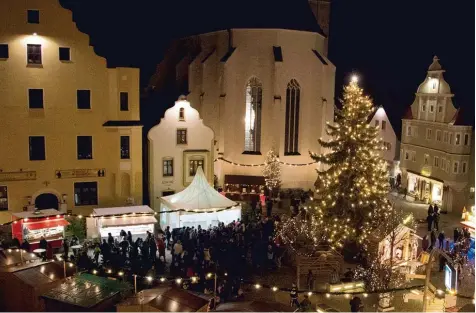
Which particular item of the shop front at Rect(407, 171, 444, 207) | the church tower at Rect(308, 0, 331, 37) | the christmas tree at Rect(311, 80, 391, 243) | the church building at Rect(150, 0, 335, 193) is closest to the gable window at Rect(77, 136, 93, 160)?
the church building at Rect(150, 0, 335, 193)

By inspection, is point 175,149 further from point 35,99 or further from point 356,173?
point 356,173

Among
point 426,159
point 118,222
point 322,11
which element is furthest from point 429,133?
point 118,222

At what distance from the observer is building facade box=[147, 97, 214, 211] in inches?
1260

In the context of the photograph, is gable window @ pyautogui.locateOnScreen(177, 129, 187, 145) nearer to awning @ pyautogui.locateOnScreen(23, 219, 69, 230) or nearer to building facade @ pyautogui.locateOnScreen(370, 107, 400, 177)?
awning @ pyautogui.locateOnScreen(23, 219, 69, 230)

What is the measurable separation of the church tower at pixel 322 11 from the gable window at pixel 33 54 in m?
27.4

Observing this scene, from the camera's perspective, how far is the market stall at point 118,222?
80.3 ft

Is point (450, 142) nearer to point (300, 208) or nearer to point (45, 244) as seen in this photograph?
point (300, 208)

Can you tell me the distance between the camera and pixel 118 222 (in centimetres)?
2461

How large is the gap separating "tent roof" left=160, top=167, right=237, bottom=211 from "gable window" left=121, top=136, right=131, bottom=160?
4.84 m

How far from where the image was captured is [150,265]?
2003 cm

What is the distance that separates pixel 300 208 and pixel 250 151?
34.7 feet

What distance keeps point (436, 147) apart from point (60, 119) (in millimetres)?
25622

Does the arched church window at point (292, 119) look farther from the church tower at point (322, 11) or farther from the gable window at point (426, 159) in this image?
the church tower at point (322, 11)

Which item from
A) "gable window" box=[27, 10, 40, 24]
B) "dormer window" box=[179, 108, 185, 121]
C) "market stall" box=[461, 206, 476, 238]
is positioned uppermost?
"gable window" box=[27, 10, 40, 24]
